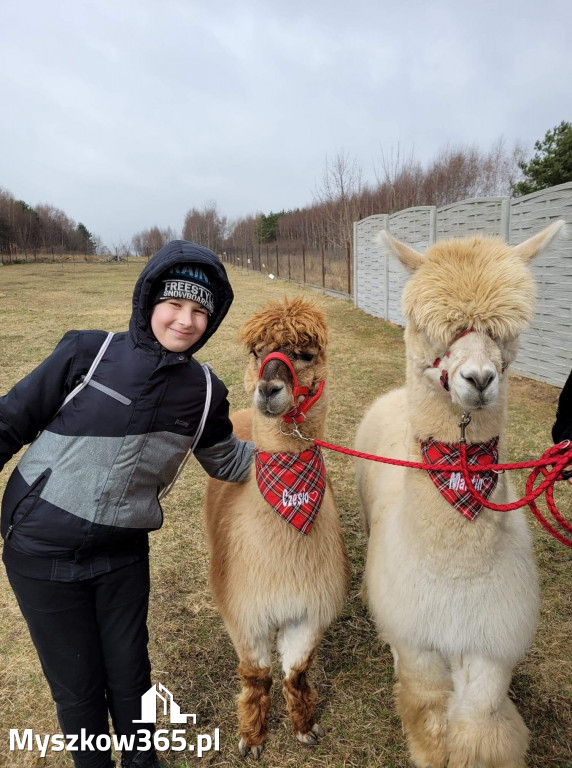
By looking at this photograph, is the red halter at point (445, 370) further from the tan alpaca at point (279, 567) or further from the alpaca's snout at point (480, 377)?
the tan alpaca at point (279, 567)

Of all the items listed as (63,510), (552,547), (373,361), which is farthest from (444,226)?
(63,510)

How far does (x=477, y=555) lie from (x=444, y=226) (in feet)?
25.5

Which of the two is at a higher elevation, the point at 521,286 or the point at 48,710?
the point at 521,286

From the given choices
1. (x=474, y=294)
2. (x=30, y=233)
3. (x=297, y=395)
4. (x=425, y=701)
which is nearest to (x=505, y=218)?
(x=297, y=395)

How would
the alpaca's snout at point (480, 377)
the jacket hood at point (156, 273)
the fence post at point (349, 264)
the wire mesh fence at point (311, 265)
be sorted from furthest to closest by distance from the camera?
the wire mesh fence at point (311, 265) < the fence post at point (349, 264) < the jacket hood at point (156, 273) < the alpaca's snout at point (480, 377)

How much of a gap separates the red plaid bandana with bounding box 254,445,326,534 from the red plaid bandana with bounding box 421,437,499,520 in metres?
0.49

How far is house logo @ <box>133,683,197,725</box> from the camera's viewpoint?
5.42ft

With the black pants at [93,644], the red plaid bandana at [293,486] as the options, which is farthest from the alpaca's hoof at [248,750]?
the red plaid bandana at [293,486]

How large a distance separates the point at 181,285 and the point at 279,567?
1055 millimetres

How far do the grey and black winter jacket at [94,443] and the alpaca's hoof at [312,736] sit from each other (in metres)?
1.09

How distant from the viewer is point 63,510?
1.39 metres

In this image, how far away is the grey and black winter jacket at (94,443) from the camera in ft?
4.59

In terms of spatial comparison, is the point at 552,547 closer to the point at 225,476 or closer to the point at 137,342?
the point at 225,476

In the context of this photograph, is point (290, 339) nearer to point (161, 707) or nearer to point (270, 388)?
point (270, 388)
